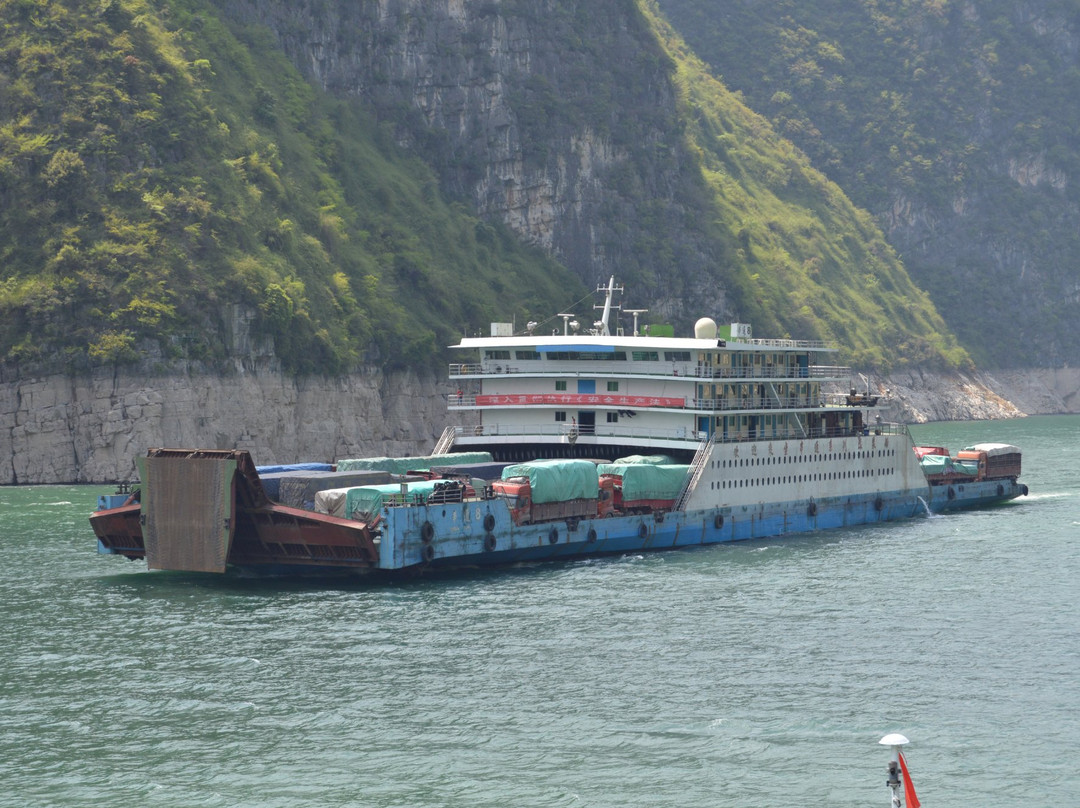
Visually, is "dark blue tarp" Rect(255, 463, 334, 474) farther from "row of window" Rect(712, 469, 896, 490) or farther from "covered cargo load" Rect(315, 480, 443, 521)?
"row of window" Rect(712, 469, 896, 490)

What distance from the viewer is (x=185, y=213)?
122 m

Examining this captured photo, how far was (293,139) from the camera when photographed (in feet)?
488

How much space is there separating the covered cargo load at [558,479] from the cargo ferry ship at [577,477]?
0.08 meters

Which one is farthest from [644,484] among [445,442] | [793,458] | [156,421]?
[156,421]

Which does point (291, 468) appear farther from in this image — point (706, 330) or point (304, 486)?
point (706, 330)

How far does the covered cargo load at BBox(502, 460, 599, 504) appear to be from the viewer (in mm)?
59469

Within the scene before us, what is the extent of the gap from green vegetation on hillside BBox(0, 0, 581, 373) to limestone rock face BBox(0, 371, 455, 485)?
2.22 m

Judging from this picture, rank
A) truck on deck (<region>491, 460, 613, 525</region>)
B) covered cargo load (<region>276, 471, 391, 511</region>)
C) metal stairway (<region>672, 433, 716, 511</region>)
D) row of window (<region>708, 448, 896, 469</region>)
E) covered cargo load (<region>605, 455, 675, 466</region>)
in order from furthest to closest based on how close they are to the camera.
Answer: row of window (<region>708, 448, 896, 469</region>) → metal stairway (<region>672, 433, 716, 511</region>) → covered cargo load (<region>605, 455, 675, 466</region>) → truck on deck (<region>491, 460, 613, 525</region>) → covered cargo load (<region>276, 471, 391, 511</region>)

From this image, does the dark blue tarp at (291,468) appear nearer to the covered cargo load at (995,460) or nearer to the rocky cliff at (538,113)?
the covered cargo load at (995,460)

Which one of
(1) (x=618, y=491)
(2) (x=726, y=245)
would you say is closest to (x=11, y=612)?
(1) (x=618, y=491)

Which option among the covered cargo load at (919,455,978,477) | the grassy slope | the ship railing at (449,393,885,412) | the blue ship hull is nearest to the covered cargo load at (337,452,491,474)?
the ship railing at (449,393,885,412)

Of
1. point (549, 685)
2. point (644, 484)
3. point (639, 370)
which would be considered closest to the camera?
point (549, 685)

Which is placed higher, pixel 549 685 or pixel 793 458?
pixel 793 458

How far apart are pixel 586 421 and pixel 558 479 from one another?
12.2 meters
